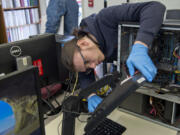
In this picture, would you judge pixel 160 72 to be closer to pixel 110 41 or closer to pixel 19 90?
pixel 110 41

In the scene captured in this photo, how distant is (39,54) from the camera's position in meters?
1.10

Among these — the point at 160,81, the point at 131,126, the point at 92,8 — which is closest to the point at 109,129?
the point at 131,126

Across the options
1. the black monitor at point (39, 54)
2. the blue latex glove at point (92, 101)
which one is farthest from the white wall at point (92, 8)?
the blue latex glove at point (92, 101)

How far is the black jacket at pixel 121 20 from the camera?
88cm

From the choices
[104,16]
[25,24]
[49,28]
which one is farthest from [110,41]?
[25,24]

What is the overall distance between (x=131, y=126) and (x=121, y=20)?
57 cm

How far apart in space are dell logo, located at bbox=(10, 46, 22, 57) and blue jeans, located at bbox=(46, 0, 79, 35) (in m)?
1.26

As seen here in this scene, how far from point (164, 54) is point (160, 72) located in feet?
0.35

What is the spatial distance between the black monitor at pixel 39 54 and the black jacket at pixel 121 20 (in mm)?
246

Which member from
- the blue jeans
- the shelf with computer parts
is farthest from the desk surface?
the blue jeans

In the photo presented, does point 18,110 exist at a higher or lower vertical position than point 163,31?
lower

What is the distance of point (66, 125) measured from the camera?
743mm

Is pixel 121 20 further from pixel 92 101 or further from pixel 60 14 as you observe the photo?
pixel 60 14

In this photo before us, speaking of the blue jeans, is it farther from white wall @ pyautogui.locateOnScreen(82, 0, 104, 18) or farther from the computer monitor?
the computer monitor
